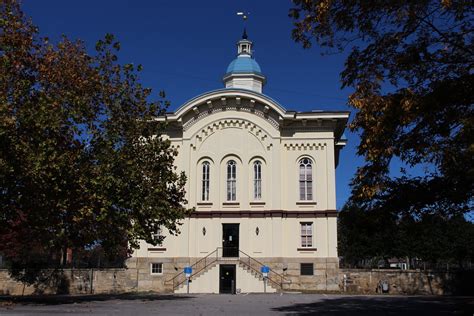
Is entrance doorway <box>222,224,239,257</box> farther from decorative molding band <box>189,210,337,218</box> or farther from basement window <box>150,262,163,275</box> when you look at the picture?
basement window <box>150,262,163,275</box>

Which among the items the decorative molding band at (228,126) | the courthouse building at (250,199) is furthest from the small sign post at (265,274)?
the decorative molding band at (228,126)

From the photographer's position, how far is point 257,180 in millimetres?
38344

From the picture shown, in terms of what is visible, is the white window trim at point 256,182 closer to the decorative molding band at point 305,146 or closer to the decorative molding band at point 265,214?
the decorative molding band at point 265,214

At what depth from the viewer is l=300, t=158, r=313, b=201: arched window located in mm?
38062

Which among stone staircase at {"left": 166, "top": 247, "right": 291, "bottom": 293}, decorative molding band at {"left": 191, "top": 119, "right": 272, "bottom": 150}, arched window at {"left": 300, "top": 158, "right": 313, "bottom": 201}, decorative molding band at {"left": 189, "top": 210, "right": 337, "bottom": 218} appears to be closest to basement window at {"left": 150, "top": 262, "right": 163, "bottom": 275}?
stone staircase at {"left": 166, "top": 247, "right": 291, "bottom": 293}

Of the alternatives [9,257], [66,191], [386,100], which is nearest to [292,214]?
[66,191]

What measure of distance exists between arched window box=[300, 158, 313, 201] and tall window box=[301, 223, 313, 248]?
1825 mm

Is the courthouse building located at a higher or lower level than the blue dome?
lower

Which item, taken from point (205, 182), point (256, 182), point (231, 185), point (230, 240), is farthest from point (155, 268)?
point (256, 182)

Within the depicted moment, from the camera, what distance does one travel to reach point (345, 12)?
480 inches

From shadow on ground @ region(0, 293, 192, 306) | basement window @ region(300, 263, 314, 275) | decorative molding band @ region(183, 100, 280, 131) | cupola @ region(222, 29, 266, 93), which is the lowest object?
shadow on ground @ region(0, 293, 192, 306)

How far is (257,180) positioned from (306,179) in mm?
3322

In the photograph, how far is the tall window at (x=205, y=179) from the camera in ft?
126

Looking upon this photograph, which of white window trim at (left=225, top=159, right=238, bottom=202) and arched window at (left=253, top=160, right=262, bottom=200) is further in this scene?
white window trim at (left=225, top=159, right=238, bottom=202)
